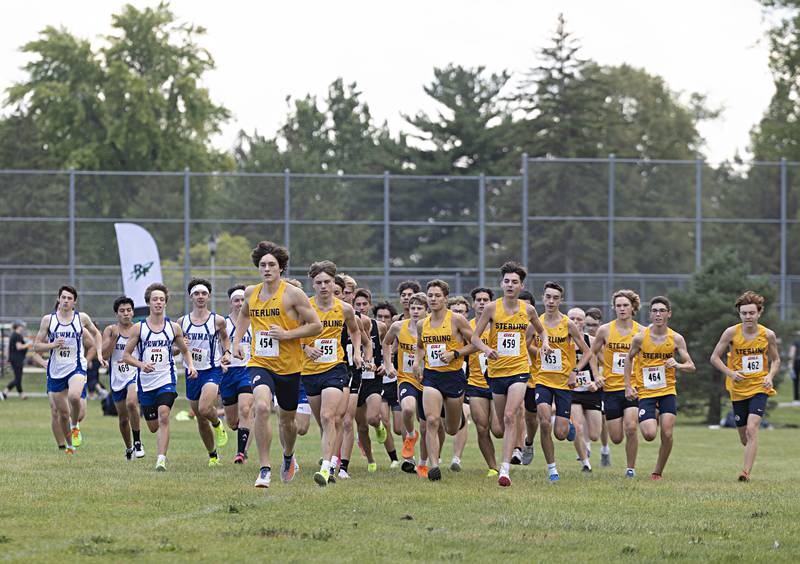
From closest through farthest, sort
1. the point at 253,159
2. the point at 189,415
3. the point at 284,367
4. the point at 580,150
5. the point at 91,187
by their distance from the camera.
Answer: the point at 284,367 < the point at 189,415 < the point at 91,187 < the point at 580,150 < the point at 253,159

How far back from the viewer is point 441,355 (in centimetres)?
1475

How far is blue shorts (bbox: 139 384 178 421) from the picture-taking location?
15.5 m

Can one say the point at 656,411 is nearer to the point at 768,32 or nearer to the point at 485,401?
the point at 485,401

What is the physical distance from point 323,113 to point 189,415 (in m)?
46.6

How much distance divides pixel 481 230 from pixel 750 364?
21.6 meters

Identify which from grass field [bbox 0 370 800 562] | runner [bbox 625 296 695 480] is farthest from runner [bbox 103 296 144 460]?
runner [bbox 625 296 695 480]

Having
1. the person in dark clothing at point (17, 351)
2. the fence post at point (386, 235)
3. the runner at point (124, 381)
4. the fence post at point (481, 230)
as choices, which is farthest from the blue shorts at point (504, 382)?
the fence post at point (481, 230)

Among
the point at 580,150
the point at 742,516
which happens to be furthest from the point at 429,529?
the point at 580,150

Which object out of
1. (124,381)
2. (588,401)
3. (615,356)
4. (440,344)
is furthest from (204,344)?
(588,401)

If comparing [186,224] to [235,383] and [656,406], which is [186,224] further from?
[656,406]

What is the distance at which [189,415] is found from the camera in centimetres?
2873

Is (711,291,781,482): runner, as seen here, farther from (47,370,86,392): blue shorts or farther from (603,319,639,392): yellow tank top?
(47,370,86,392): blue shorts

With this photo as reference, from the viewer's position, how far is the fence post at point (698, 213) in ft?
126

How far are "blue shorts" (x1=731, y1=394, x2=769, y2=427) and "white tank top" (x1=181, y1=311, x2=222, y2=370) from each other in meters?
5.90
